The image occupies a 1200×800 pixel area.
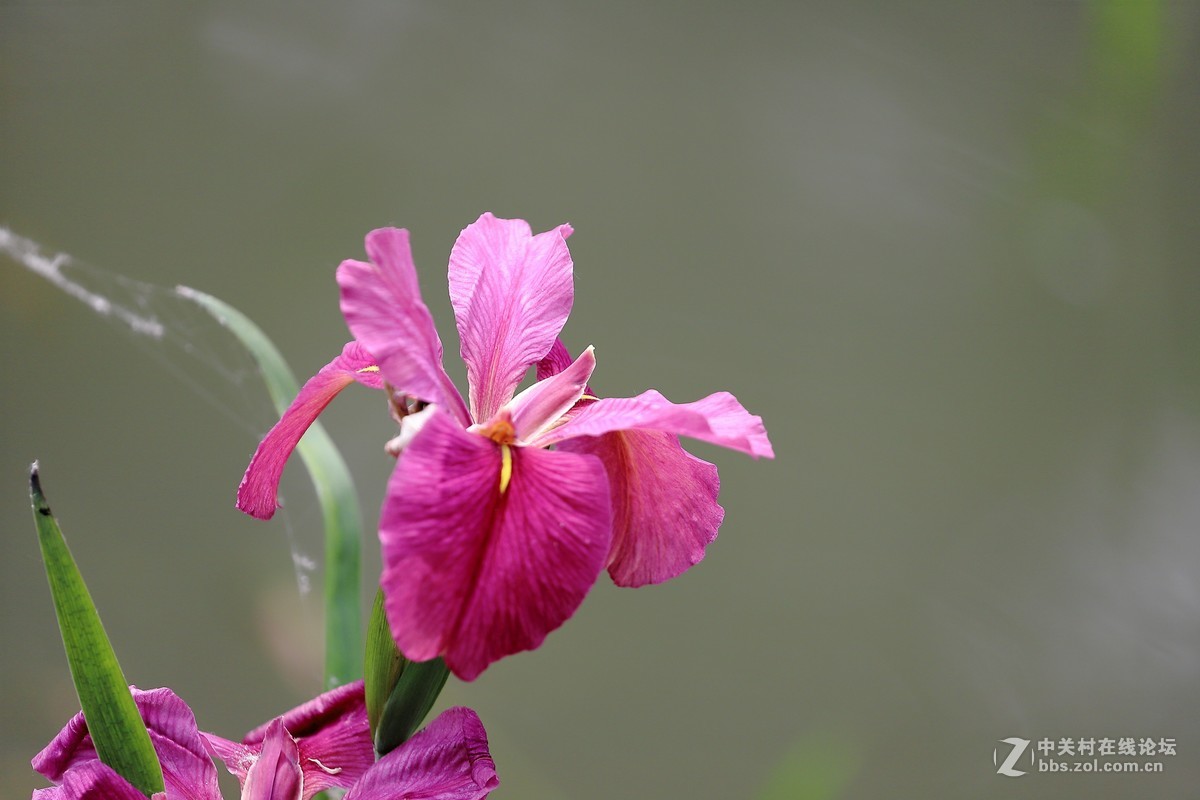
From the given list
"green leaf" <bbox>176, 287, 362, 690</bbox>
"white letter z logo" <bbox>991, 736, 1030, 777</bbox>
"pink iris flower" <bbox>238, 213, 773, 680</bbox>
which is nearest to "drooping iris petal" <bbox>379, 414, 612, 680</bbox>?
"pink iris flower" <bbox>238, 213, 773, 680</bbox>

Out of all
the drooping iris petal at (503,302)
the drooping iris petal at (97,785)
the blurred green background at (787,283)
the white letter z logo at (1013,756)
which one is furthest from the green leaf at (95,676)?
the white letter z logo at (1013,756)

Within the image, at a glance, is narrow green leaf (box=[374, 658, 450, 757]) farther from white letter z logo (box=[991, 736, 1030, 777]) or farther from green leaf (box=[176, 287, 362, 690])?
white letter z logo (box=[991, 736, 1030, 777])

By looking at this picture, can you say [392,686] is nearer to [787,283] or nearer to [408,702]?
[408,702]

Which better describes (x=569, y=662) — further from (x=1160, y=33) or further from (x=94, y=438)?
(x=1160, y=33)

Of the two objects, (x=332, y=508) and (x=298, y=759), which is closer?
(x=298, y=759)

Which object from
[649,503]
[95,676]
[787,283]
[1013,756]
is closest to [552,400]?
[649,503]

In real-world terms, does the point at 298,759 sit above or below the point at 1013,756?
above

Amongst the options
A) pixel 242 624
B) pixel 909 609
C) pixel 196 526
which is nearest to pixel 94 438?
pixel 196 526

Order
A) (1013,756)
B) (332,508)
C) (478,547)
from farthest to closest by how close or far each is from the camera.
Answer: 1. (1013,756)
2. (332,508)
3. (478,547)
